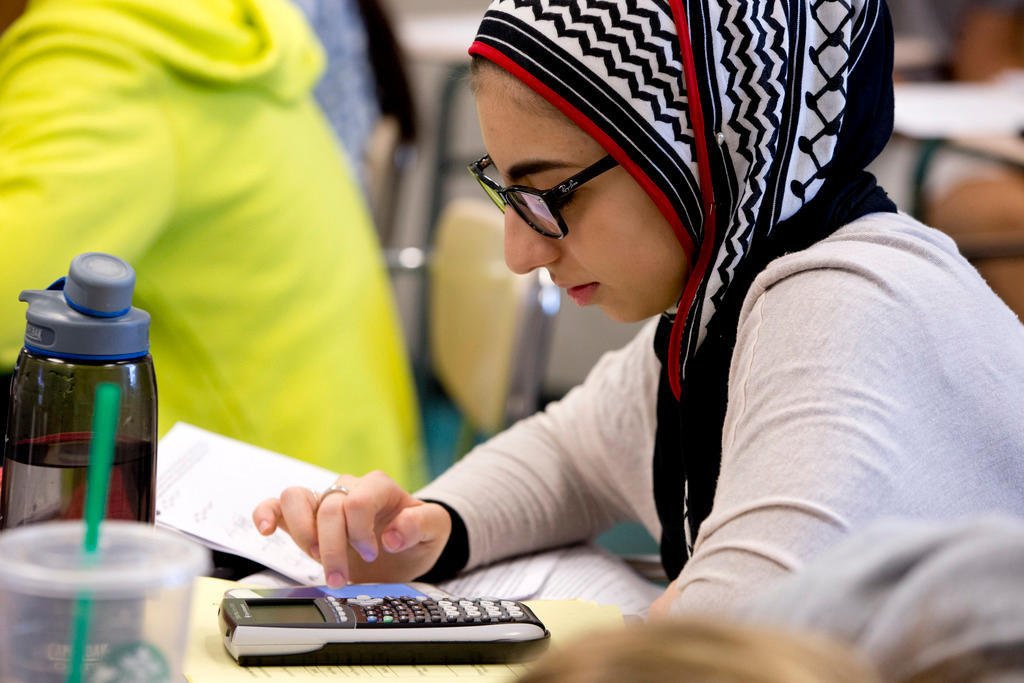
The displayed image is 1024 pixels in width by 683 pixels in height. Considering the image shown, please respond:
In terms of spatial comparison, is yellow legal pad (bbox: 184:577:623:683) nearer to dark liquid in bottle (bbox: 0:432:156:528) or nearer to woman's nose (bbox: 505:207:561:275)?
dark liquid in bottle (bbox: 0:432:156:528)

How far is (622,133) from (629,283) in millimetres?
133

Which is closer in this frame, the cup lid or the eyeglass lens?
the cup lid

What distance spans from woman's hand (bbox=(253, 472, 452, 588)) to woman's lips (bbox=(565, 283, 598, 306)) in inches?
9.1

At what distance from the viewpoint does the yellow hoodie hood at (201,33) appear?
1.41 m

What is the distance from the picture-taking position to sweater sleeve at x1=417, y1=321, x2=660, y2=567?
1.15 meters

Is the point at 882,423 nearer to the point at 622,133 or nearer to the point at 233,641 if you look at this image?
the point at 622,133

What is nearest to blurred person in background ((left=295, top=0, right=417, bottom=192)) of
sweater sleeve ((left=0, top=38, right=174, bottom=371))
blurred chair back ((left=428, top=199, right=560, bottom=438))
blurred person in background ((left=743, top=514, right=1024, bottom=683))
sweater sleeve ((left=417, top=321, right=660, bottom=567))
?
blurred chair back ((left=428, top=199, right=560, bottom=438))

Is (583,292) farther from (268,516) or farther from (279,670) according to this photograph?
(279,670)

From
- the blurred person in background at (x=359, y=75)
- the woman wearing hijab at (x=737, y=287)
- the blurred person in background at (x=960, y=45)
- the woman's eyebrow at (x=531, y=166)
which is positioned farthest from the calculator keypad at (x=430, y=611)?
the blurred person in background at (x=960, y=45)

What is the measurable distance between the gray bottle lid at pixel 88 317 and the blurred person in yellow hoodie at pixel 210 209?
588 millimetres

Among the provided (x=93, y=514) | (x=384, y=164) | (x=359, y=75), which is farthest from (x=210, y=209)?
(x=384, y=164)

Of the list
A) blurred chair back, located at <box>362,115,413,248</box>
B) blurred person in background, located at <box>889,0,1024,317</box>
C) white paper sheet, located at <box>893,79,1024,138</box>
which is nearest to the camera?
blurred chair back, located at <box>362,115,413,248</box>

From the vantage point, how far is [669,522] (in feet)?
3.70

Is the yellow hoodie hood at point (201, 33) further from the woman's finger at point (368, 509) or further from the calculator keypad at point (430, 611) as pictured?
the calculator keypad at point (430, 611)
